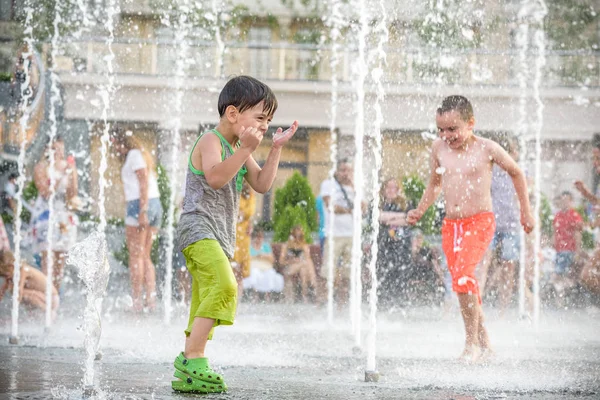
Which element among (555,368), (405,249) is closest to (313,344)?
(555,368)

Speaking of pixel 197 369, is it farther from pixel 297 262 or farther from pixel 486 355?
pixel 297 262

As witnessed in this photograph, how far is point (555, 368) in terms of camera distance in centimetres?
484

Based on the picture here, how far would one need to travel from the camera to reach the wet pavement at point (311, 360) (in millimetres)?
3801

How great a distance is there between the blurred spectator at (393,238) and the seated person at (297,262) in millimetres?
727

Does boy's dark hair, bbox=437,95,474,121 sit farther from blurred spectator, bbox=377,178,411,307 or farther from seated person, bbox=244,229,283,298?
seated person, bbox=244,229,283,298

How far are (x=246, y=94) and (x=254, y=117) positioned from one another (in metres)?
0.09

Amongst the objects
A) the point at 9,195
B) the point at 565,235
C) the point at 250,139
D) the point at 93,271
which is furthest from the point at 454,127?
the point at 9,195

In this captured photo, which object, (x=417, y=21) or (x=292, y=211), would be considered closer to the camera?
(x=292, y=211)

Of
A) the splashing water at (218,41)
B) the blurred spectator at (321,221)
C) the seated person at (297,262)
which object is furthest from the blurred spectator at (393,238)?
the splashing water at (218,41)

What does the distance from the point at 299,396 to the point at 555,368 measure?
174 centimetres

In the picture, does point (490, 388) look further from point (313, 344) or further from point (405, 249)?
point (405, 249)

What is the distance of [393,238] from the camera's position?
905cm

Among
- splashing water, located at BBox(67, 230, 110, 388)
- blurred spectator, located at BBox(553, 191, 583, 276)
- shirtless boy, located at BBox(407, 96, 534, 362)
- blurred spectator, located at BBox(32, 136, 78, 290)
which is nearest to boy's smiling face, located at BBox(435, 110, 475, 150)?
shirtless boy, located at BBox(407, 96, 534, 362)

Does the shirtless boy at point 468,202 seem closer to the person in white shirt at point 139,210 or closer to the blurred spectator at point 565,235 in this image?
the person in white shirt at point 139,210
